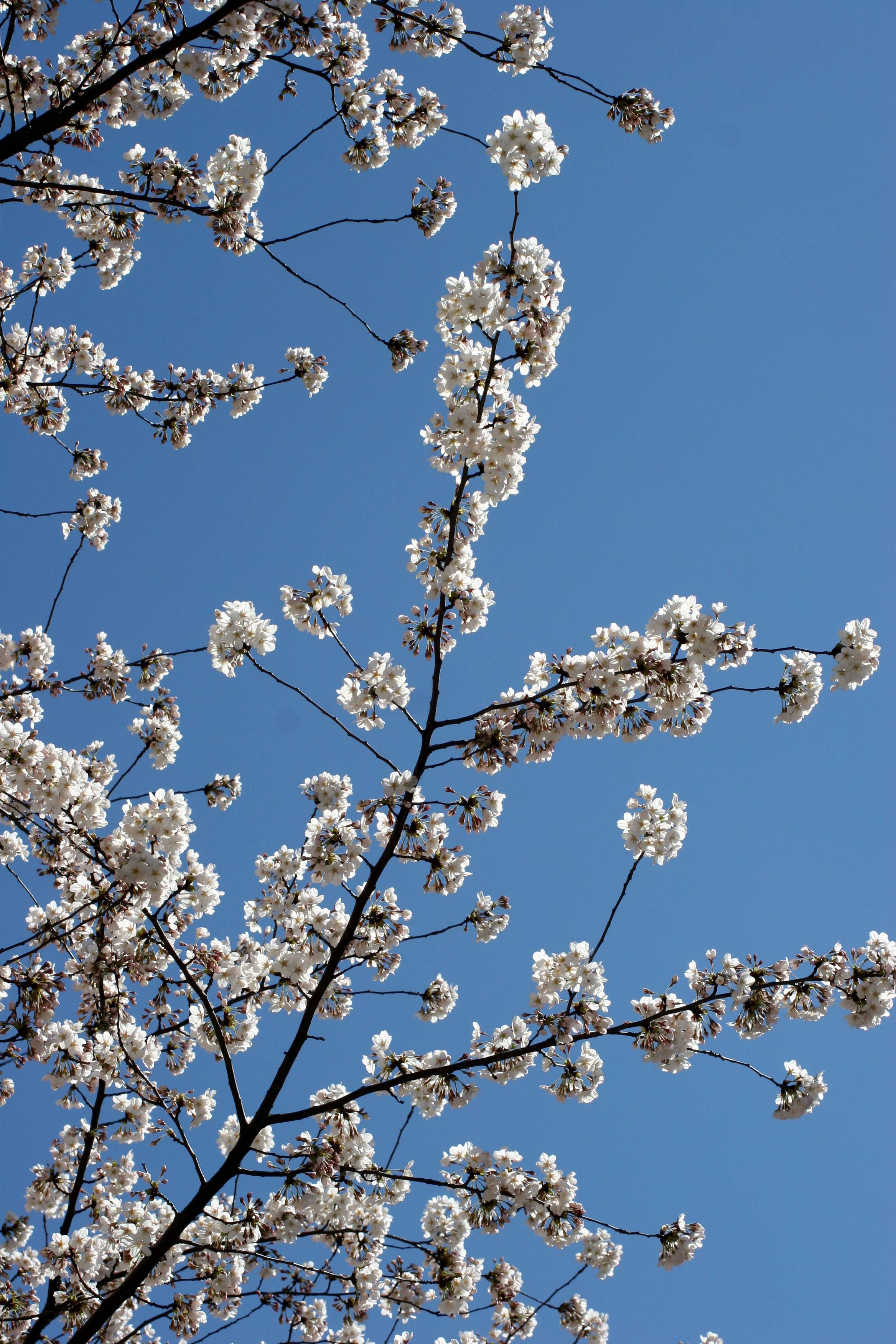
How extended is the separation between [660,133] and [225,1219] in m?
8.45

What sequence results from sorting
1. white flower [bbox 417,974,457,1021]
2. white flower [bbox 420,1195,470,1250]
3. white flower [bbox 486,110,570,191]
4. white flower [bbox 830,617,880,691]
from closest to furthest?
white flower [bbox 486,110,570,191]
white flower [bbox 830,617,880,691]
white flower [bbox 417,974,457,1021]
white flower [bbox 420,1195,470,1250]

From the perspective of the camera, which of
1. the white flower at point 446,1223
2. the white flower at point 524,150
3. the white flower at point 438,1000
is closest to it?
the white flower at point 524,150

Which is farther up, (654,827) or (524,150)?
(524,150)

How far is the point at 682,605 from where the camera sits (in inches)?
205

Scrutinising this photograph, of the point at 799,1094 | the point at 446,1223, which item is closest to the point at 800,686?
the point at 799,1094

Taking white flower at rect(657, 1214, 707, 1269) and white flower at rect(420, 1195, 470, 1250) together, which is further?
white flower at rect(420, 1195, 470, 1250)

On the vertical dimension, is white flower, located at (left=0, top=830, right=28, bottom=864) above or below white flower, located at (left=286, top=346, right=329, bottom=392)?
below

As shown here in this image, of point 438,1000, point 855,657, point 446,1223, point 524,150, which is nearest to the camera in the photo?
point 524,150

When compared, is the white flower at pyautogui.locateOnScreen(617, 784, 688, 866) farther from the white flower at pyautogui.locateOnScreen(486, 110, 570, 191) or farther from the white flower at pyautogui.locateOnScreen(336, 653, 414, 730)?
the white flower at pyautogui.locateOnScreen(486, 110, 570, 191)

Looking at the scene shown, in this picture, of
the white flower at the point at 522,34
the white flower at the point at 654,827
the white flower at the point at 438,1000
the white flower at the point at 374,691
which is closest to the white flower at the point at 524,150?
the white flower at the point at 522,34

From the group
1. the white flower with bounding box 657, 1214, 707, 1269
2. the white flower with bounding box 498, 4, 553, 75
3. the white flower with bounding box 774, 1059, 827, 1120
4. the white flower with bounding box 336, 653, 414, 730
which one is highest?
the white flower with bounding box 498, 4, 553, 75

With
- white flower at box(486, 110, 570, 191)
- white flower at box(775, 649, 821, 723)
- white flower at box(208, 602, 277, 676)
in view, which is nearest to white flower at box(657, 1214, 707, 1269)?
white flower at box(775, 649, 821, 723)

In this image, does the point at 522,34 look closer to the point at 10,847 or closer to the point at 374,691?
the point at 374,691

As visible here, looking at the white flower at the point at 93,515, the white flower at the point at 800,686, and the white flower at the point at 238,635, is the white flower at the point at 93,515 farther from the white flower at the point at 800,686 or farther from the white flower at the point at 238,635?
the white flower at the point at 800,686
